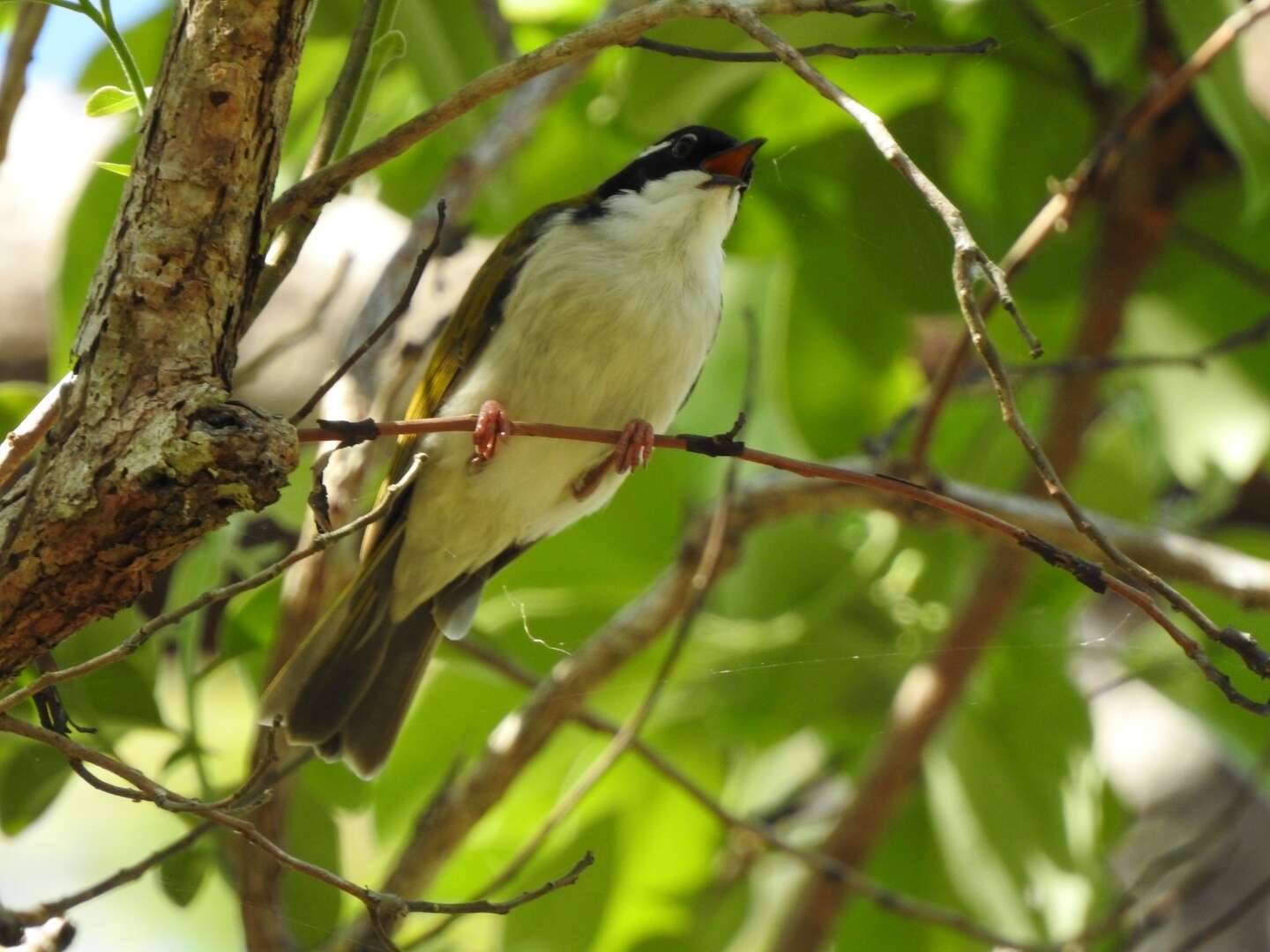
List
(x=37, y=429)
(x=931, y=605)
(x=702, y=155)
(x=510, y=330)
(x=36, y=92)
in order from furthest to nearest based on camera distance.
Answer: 1. (x=36, y=92)
2. (x=931, y=605)
3. (x=702, y=155)
4. (x=510, y=330)
5. (x=37, y=429)

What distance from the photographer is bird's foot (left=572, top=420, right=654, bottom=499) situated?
8.40ft

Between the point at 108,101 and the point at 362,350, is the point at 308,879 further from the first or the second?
the point at 108,101

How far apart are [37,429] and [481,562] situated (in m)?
1.43

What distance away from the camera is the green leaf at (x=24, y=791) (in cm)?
236

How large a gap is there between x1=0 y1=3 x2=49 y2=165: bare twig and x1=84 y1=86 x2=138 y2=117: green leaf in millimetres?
694

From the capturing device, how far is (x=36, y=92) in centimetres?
522

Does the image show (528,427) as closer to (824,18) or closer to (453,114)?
(453,114)

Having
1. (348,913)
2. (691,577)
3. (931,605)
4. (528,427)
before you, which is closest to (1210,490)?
(931,605)

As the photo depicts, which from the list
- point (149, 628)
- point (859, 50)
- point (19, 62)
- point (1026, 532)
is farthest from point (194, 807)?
point (19, 62)

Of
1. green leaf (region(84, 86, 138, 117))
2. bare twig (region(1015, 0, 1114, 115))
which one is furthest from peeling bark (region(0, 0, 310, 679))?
bare twig (region(1015, 0, 1114, 115))

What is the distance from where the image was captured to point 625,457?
2.74 meters

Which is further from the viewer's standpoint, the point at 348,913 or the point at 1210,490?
the point at 1210,490

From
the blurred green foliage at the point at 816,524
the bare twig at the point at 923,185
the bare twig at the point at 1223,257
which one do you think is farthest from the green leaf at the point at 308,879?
the bare twig at the point at 1223,257

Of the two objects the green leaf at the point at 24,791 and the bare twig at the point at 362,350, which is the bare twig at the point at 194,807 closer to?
the bare twig at the point at 362,350
